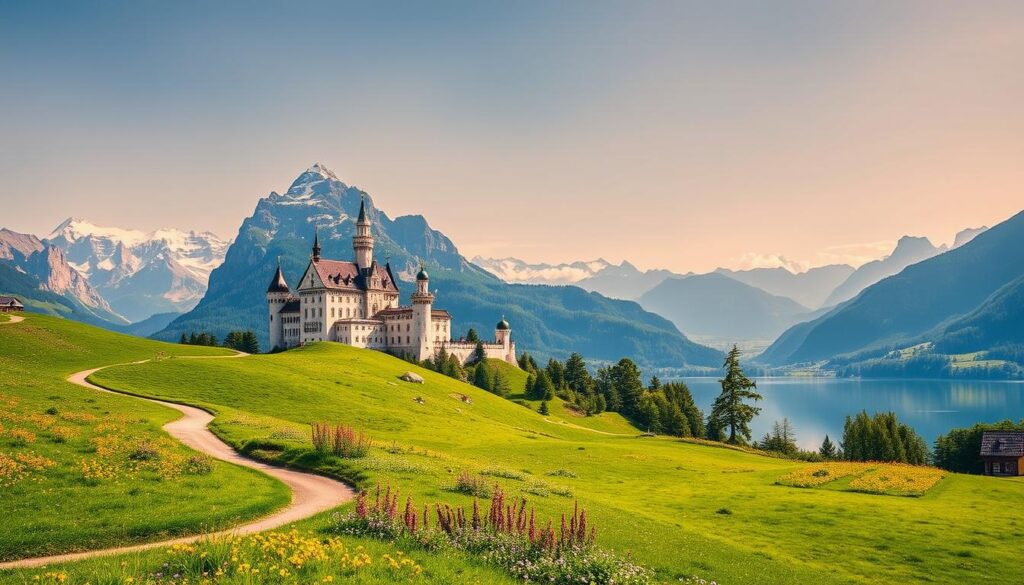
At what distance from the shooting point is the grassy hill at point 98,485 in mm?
22078

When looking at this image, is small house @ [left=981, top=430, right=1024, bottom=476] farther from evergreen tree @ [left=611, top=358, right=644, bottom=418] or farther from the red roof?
the red roof

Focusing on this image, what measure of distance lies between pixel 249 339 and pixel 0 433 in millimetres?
114986

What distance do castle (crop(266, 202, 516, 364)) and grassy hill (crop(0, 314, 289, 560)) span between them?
106 meters

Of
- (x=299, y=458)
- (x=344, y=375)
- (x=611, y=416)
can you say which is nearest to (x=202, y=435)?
(x=299, y=458)

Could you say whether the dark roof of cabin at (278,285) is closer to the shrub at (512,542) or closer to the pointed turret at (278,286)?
the pointed turret at (278,286)

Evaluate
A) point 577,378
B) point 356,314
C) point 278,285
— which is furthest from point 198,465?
point 577,378

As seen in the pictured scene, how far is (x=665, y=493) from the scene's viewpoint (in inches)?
1702

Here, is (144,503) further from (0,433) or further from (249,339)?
(249,339)

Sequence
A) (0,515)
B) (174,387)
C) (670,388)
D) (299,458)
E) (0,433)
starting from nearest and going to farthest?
(0,515) < (0,433) < (299,458) < (174,387) < (670,388)

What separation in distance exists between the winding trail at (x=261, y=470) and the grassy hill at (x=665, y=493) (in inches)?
59.3

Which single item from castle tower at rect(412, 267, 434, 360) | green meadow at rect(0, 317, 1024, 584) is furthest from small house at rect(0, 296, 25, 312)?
castle tower at rect(412, 267, 434, 360)

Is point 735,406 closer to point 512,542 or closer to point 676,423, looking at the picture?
point 676,423

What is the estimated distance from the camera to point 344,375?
90562 mm

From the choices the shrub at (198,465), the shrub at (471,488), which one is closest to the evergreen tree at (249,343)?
the shrub at (198,465)
